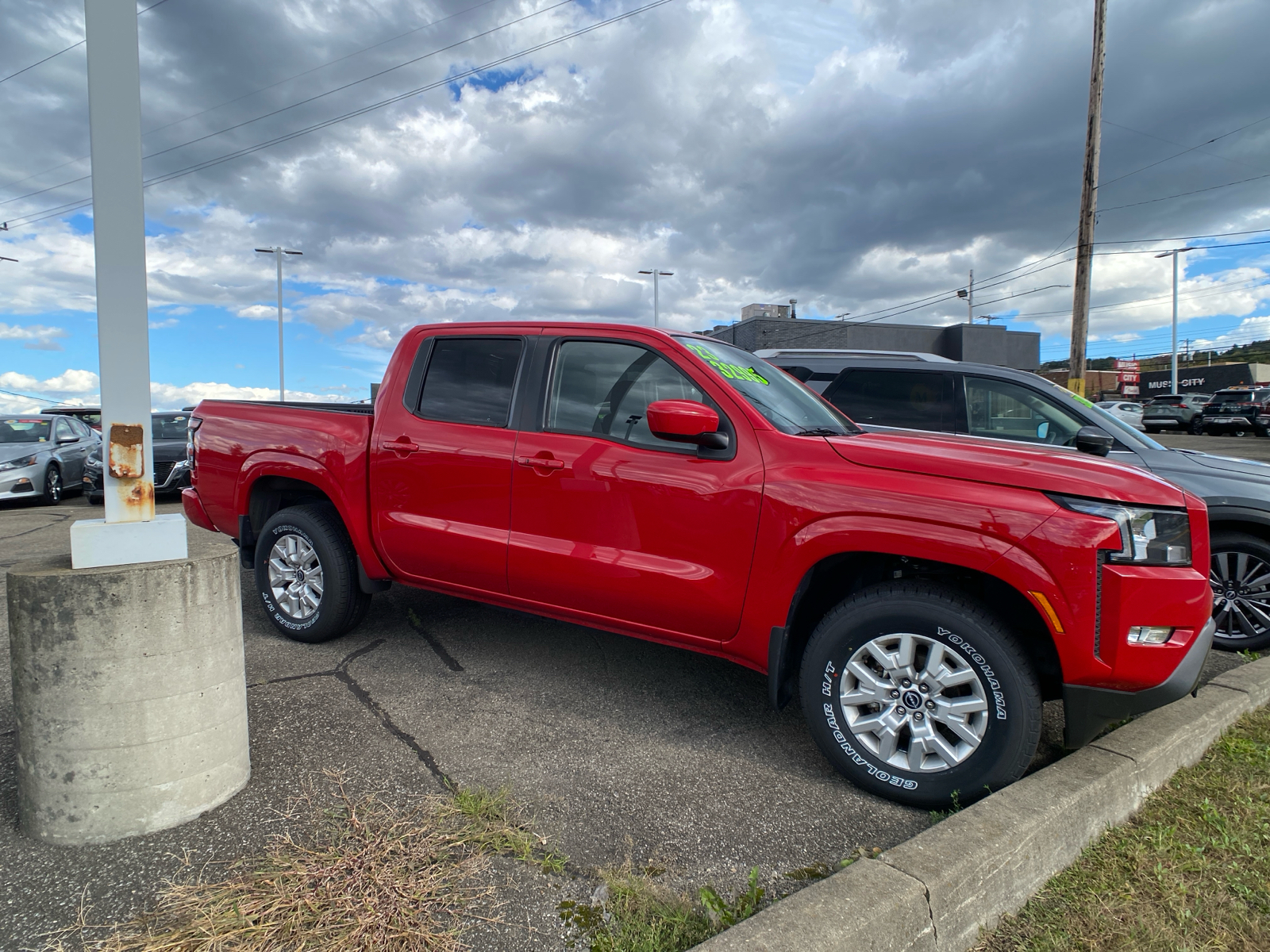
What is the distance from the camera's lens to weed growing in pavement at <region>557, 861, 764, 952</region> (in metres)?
2.03

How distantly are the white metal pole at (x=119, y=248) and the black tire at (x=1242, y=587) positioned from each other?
5832mm

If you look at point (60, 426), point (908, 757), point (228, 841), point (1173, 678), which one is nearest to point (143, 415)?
point (228, 841)

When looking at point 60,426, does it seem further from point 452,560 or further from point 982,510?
point 982,510

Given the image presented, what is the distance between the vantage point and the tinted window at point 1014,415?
5301 mm

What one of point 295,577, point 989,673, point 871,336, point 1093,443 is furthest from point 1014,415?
point 871,336

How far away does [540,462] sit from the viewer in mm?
3643

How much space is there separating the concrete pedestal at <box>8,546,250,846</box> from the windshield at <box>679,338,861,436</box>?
226 centimetres

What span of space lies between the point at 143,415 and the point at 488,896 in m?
1.98

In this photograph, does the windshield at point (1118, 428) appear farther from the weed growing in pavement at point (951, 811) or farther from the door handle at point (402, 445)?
the door handle at point (402, 445)

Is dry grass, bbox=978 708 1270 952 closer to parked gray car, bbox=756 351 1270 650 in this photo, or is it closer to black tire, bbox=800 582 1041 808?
black tire, bbox=800 582 1041 808

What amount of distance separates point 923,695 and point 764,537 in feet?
2.69

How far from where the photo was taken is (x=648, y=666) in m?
4.29

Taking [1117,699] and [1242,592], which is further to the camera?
[1242,592]

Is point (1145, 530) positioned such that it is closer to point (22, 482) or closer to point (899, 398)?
point (899, 398)
